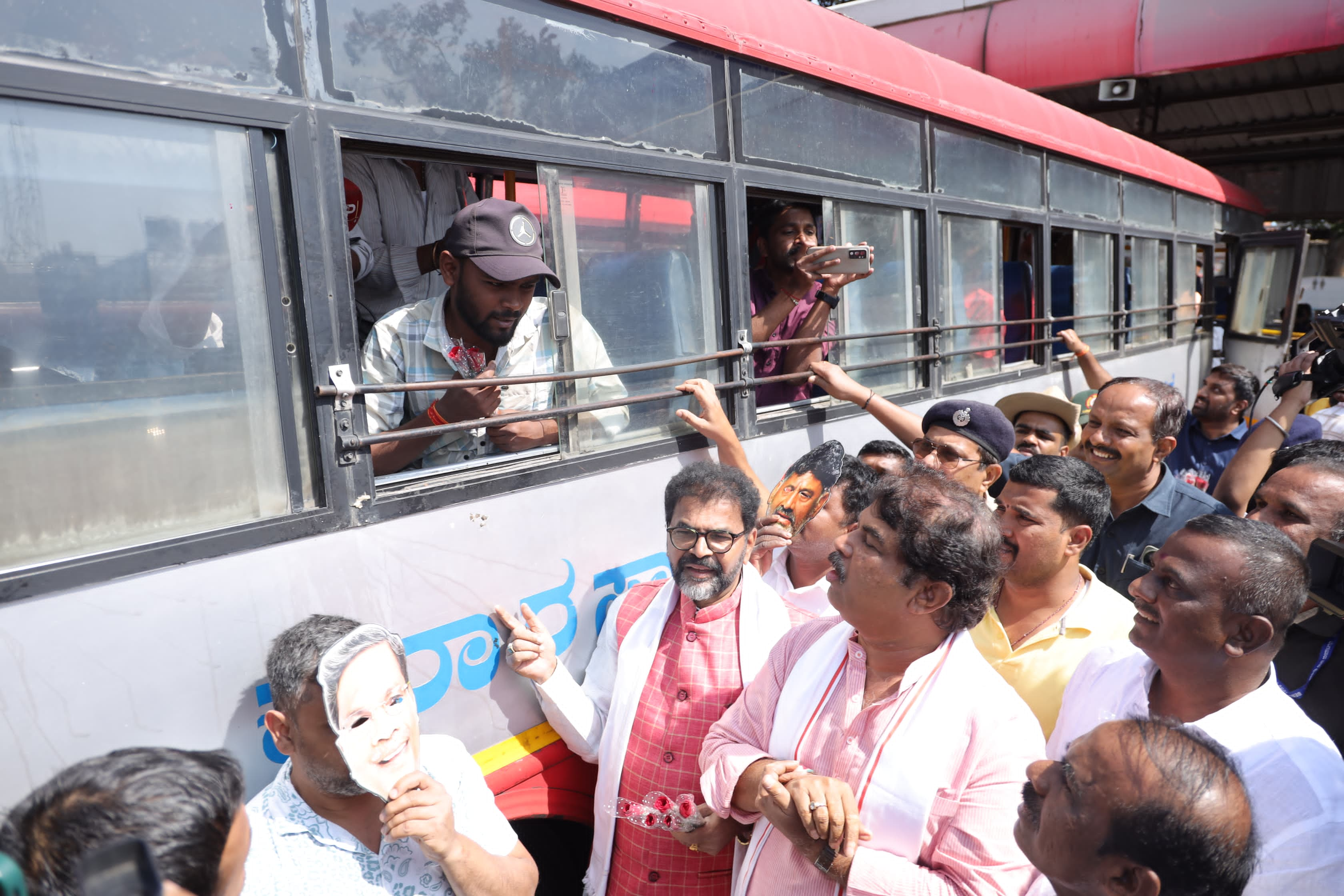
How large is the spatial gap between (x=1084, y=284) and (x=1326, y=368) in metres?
1.57

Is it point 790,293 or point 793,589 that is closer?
point 793,589

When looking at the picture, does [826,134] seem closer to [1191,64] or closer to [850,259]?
[850,259]

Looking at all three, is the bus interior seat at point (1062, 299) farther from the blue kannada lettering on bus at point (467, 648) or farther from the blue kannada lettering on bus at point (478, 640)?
the blue kannada lettering on bus at point (467, 648)

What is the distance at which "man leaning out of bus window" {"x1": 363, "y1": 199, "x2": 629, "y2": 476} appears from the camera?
2102mm

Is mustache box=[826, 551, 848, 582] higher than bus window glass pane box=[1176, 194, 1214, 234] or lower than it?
lower

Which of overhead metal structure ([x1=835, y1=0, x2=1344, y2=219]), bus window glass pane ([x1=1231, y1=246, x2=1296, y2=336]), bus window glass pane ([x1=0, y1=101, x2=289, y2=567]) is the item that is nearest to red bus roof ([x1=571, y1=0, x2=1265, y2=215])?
bus window glass pane ([x1=0, y1=101, x2=289, y2=567])

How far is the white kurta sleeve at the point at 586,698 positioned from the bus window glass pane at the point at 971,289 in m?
2.34

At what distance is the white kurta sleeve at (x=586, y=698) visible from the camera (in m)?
2.16

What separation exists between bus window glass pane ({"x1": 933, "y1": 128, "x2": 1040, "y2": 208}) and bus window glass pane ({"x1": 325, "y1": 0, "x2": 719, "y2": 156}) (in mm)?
1626

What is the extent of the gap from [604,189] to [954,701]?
1.57 meters

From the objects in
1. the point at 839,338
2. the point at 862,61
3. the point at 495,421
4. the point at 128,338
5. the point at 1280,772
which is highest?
the point at 862,61


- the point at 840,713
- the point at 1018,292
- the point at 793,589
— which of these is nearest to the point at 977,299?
the point at 1018,292

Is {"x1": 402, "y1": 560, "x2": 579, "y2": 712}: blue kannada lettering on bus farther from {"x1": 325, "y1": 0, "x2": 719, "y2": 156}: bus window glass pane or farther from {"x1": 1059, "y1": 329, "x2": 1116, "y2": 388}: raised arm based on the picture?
{"x1": 1059, "y1": 329, "x2": 1116, "y2": 388}: raised arm

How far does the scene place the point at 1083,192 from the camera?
542cm
